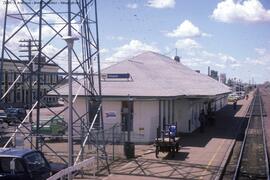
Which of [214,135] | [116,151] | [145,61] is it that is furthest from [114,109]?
[145,61]

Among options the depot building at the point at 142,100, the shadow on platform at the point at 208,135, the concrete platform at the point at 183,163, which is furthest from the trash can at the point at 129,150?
the shadow on platform at the point at 208,135

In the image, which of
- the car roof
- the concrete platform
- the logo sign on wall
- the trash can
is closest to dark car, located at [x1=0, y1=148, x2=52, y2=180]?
the car roof

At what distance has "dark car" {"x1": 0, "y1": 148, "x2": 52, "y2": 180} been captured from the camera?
1233 cm

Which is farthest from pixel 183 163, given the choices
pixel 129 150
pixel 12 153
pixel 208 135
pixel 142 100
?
pixel 208 135

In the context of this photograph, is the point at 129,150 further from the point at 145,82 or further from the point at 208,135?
the point at 208,135

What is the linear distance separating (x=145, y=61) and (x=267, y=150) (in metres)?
14.6

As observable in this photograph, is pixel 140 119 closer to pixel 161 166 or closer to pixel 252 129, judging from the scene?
pixel 161 166

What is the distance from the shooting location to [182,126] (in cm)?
3488

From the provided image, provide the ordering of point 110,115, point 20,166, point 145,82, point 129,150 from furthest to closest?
1. point 145,82
2. point 110,115
3. point 129,150
4. point 20,166

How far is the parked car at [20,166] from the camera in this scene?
12328 mm

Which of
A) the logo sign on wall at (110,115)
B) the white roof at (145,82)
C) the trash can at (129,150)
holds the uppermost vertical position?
the white roof at (145,82)

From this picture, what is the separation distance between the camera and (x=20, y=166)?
12.5m

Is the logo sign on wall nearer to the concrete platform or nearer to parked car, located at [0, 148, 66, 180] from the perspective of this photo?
the concrete platform

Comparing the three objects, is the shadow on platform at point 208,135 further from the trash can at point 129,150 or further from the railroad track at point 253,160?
the trash can at point 129,150
